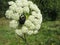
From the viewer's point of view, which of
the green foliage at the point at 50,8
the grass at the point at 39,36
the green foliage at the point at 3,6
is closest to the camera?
the grass at the point at 39,36

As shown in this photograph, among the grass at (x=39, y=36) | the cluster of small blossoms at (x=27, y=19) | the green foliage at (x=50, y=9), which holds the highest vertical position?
the cluster of small blossoms at (x=27, y=19)

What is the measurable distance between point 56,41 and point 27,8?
15.5ft

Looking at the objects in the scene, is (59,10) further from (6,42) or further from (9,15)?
(9,15)

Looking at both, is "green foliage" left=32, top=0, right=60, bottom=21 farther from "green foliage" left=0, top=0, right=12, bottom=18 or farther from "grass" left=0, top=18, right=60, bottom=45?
"green foliage" left=0, top=0, right=12, bottom=18

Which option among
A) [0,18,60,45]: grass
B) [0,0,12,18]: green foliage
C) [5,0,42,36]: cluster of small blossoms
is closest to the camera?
[5,0,42,36]: cluster of small blossoms

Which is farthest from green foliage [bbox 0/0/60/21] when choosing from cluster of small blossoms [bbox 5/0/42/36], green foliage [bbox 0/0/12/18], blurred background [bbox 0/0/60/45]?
cluster of small blossoms [bbox 5/0/42/36]

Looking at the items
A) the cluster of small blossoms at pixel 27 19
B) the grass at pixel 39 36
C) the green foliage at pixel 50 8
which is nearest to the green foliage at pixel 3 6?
the green foliage at pixel 50 8

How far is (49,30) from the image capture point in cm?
927

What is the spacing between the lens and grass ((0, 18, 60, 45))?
8.23 metres

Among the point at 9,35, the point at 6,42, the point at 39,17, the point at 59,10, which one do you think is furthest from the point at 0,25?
the point at 39,17

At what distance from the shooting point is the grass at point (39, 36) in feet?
27.0

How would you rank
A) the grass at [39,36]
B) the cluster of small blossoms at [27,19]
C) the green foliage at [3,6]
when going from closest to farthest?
1. the cluster of small blossoms at [27,19]
2. the grass at [39,36]
3. the green foliage at [3,6]

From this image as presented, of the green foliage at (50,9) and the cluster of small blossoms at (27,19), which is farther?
the green foliage at (50,9)

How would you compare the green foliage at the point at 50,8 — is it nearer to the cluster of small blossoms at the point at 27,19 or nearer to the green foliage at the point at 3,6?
the green foliage at the point at 3,6
